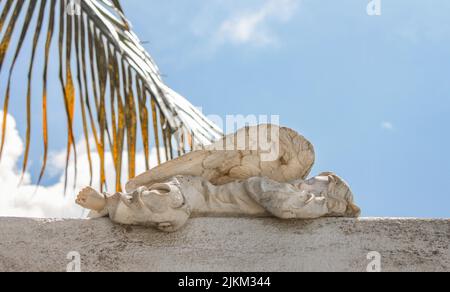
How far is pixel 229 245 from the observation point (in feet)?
9.30

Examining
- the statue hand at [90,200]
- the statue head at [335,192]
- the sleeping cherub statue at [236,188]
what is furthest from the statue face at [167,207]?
the statue head at [335,192]

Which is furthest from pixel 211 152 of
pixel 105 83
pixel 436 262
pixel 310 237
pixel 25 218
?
pixel 105 83

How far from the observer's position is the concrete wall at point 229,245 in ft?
9.09

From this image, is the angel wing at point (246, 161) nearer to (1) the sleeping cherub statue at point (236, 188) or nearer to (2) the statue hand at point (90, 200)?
(1) the sleeping cherub statue at point (236, 188)

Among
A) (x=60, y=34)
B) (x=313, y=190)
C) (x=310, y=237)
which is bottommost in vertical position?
(x=310, y=237)

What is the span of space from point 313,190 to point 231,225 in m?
0.36

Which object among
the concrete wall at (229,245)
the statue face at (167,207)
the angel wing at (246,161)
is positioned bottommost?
the concrete wall at (229,245)

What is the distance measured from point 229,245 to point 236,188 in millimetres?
270

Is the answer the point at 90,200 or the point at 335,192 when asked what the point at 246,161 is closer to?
the point at 335,192

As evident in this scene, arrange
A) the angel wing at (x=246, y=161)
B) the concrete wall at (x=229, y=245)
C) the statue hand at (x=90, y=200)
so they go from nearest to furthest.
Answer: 1. the concrete wall at (x=229, y=245)
2. the statue hand at (x=90, y=200)
3. the angel wing at (x=246, y=161)

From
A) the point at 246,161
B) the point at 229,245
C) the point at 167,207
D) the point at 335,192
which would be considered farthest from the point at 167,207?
the point at 335,192

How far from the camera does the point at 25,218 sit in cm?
287

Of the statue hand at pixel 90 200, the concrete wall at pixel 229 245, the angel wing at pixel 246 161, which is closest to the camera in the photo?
the concrete wall at pixel 229 245
